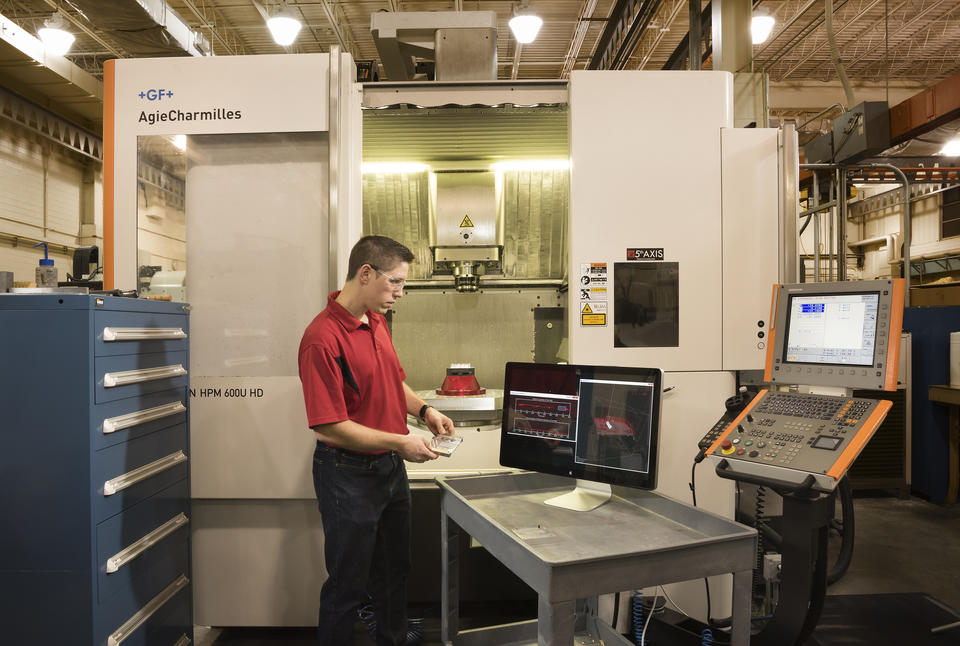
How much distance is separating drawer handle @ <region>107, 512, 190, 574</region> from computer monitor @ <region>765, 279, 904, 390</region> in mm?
2203

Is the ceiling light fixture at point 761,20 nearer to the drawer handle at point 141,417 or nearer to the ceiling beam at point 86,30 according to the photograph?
the drawer handle at point 141,417

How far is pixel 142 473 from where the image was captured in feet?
6.31

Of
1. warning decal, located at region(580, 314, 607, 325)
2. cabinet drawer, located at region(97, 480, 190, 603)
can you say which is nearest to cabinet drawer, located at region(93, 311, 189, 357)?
cabinet drawer, located at region(97, 480, 190, 603)

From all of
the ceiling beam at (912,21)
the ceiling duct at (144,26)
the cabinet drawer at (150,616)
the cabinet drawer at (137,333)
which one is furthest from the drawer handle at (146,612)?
the ceiling beam at (912,21)

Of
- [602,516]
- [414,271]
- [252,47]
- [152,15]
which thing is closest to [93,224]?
[252,47]

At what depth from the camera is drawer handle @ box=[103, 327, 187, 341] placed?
176cm

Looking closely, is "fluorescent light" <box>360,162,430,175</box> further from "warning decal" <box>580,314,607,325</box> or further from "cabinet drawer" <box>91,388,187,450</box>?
"cabinet drawer" <box>91,388,187,450</box>

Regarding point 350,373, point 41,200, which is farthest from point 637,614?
point 41,200

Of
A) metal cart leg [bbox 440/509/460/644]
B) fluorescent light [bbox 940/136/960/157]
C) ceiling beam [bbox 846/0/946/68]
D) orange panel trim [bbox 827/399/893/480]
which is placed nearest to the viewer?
orange panel trim [bbox 827/399/893/480]

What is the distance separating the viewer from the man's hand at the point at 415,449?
1774 millimetres

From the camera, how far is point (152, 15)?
11.1 feet

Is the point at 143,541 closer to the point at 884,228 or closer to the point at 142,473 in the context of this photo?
the point at 142,473

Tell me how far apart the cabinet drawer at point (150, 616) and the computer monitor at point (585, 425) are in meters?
1.33

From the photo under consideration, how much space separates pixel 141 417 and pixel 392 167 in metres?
1.89
